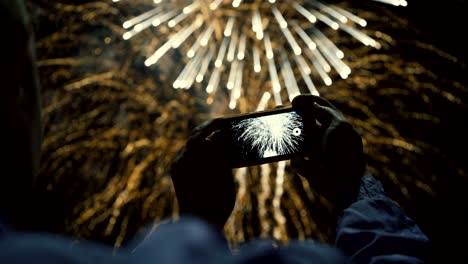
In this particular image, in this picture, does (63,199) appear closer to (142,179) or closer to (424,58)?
(142,179)

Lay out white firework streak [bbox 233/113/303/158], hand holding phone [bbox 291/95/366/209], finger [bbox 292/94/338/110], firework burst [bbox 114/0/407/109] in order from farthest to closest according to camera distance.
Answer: firework burst [bbox 114/0/407/109], white firework streak [bbox 233/113/303/158], finger [bbox 292/94/338/110], hand holding phone [bbox 291/95/366/209]

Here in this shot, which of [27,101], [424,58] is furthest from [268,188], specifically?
[27,101]

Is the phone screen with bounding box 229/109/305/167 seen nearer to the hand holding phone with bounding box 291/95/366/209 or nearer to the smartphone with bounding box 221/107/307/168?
the smartphone with bounding box 221/107/307/168

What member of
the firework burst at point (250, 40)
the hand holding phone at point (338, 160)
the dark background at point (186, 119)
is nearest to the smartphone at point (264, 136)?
the hand holding phone at point (338, 160)

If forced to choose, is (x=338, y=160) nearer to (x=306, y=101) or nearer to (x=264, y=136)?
(x=306, y=101)

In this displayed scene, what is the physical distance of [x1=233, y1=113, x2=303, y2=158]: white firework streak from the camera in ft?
4.94

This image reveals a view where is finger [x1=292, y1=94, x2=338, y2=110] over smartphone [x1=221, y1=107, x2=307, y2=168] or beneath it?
over

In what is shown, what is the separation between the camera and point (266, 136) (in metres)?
1.56

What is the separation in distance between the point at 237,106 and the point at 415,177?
1588mm

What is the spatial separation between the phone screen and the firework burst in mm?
1568

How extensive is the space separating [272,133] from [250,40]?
2078 millimetres

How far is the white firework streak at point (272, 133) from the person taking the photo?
1507 millimetres

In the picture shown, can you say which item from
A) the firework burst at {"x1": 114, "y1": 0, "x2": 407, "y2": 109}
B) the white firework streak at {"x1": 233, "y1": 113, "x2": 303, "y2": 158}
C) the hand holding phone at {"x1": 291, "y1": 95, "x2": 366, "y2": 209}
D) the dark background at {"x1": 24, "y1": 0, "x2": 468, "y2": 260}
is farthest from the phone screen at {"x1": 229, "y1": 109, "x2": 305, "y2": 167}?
the dark background at {"x1": 24, "y1": 0, "x2": 468, "y2": 260}

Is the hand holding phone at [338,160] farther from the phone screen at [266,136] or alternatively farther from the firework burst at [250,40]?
the firework burst at [250,40]
